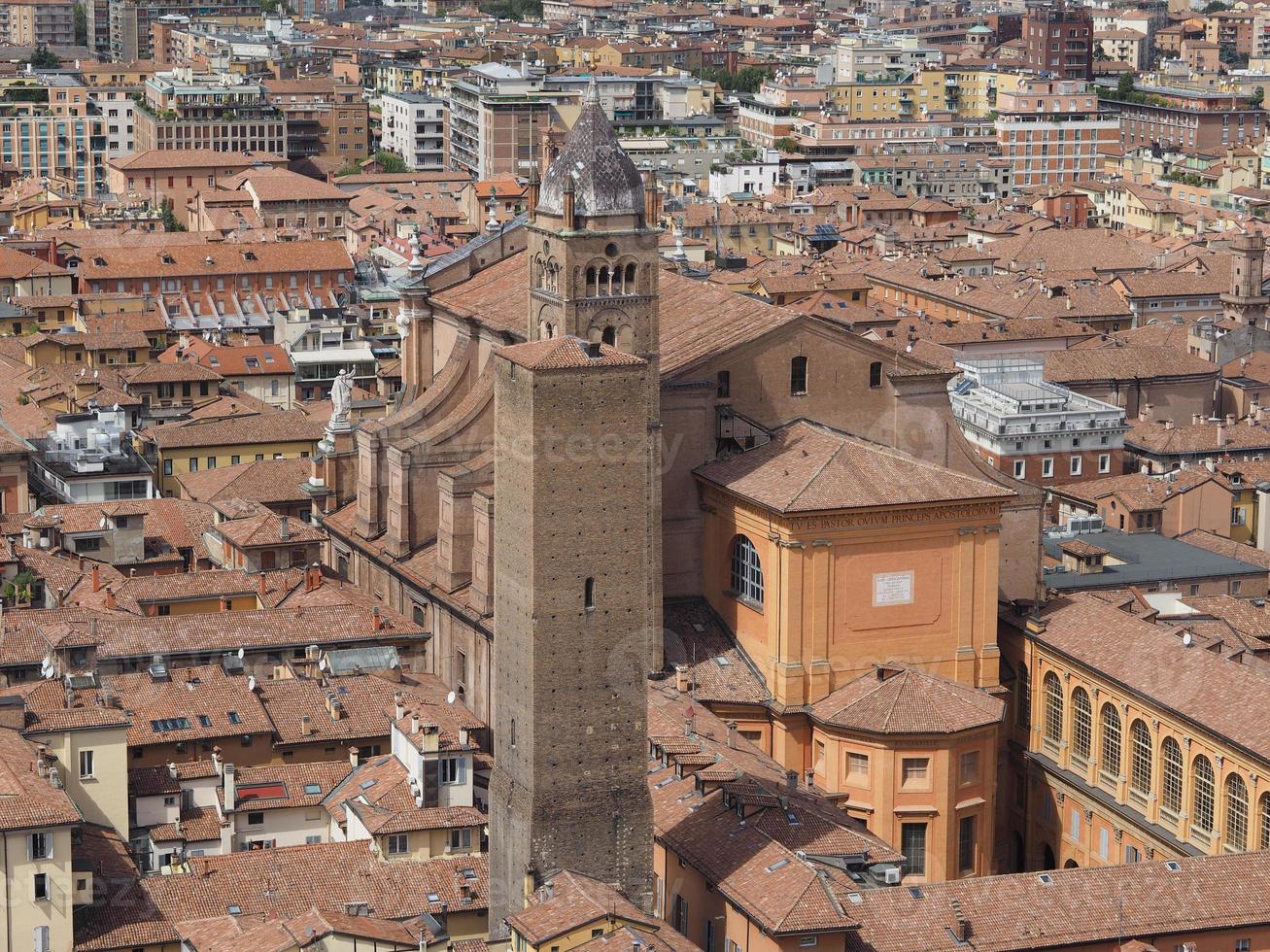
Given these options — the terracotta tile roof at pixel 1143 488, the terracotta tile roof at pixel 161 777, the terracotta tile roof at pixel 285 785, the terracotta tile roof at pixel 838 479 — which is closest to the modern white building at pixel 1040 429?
the terracotta tile roof at pixel 1143 488

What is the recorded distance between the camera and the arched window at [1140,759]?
6334 cm

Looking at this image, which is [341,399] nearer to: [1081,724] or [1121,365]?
[1081,724]

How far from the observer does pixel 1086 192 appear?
6978 inches

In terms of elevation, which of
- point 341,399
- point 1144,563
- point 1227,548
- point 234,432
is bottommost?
point 1227,548

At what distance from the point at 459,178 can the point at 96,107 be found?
3445 centimetres

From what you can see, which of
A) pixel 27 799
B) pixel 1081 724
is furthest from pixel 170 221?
pixel 27 799

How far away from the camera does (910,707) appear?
6297 centimetres

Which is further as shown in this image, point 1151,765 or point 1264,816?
point 1151,765

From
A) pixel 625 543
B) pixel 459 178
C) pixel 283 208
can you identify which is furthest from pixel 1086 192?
pixel 625 543

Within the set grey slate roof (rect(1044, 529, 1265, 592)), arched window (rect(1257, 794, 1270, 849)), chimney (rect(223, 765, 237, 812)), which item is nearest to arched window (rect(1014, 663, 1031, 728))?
grey slate roof (rect(1044, 529, 1265, 592))

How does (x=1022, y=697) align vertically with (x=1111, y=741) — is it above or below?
above

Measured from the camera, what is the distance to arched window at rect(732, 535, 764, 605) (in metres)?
66.0

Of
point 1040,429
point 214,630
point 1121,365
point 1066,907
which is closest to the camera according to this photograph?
point 1066,907

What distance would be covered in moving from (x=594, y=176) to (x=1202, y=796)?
18.6 metres
